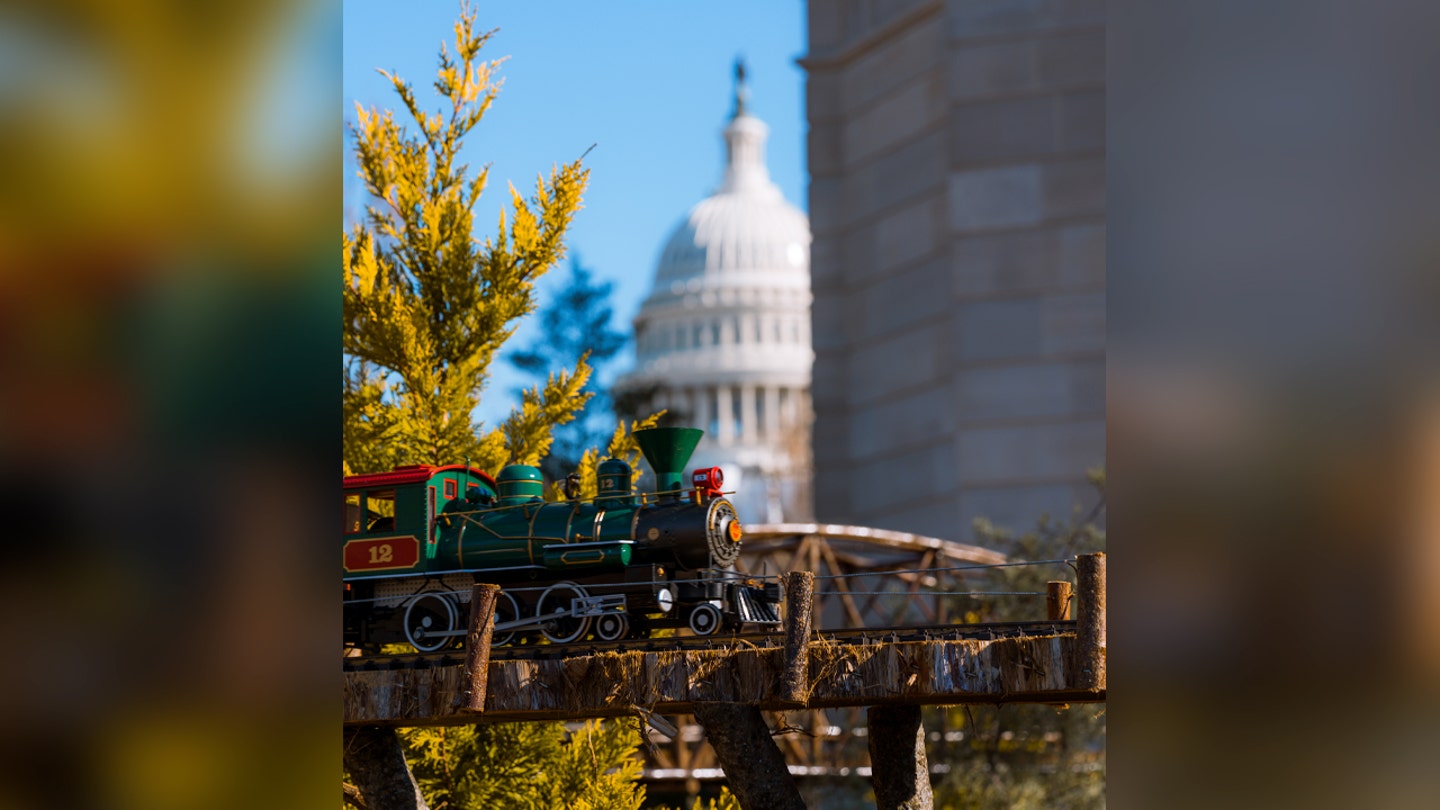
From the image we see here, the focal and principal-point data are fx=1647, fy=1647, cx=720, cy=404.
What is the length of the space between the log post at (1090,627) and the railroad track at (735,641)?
1.23 ft

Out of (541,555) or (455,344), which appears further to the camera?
(455,344)

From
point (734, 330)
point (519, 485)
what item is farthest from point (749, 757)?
Result: point (734, 330)

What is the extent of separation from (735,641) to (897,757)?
63.4 inches

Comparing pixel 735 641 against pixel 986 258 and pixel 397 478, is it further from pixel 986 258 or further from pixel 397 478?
pixel 986 258

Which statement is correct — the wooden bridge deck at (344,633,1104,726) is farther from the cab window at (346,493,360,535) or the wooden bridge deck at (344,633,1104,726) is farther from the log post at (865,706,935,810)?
the cab window at (346,493,360,535)

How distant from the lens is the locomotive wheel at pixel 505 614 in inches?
477

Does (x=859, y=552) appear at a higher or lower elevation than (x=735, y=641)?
lower

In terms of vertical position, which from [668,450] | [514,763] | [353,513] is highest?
[668,450]

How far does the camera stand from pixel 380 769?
10.6 m
